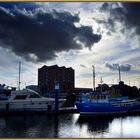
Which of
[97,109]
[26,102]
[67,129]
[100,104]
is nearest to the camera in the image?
[67,129]

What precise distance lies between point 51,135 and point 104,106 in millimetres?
6614

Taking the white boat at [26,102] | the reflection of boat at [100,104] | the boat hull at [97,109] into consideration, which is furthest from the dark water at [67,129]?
the white boat at [26,102]

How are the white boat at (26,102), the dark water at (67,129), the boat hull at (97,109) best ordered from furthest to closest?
the white boat at (26,102), the boat hull at (97,109), the dark water at (67,129)

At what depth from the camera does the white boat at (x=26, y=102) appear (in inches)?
595

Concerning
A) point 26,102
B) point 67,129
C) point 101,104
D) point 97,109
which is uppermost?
point 26,102

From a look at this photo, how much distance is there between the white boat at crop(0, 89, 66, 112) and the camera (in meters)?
15.1

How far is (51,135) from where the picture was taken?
8719 millimetres

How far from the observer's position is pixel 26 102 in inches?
596

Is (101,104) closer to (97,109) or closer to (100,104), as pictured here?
(100,104)

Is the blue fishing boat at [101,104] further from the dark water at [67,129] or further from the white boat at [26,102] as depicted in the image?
the white boat at [26,102]

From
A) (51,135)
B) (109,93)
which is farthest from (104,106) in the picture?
(51,135)

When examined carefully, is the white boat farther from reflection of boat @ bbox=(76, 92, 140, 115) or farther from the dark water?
reflection of boat @ bbox=(76, 92, 140, 115)

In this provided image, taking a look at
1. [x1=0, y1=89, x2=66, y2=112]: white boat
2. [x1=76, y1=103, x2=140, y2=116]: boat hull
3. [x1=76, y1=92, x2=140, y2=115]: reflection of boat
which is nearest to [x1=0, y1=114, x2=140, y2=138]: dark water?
[x1=76, y1=103, x2=140, y2=116]: boat hull

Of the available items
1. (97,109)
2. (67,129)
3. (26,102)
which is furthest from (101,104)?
(67,129)
